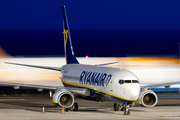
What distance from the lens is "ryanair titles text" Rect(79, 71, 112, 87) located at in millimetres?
34375

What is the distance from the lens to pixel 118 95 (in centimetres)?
3291

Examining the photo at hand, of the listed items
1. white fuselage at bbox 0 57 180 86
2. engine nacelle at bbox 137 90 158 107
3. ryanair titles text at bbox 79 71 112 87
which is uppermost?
white fuselage at bbox 0 57 180 86

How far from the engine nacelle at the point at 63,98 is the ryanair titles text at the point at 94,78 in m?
2.33

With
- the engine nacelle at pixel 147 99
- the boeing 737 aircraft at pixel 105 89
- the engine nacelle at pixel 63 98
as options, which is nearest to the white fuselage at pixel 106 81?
the boeing 737 aircraft at pixel 105 89

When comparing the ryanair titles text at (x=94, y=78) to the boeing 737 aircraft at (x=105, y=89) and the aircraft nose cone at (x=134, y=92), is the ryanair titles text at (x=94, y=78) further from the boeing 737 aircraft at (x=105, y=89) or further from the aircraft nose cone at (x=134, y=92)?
the aircraft nose cone at (x=134, y=92)

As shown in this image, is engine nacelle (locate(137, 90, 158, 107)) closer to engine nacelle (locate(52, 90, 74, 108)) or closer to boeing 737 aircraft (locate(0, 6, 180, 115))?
boeing 737 aircraft (locate(0, 6, 180, 115))

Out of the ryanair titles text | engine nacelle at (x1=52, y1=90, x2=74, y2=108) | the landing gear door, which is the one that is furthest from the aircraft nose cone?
engine nacelle at (x1=52, y1=90, x2=74, y2=108)

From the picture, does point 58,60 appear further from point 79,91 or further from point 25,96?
point 79,91

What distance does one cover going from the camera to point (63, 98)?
3569 centimetres

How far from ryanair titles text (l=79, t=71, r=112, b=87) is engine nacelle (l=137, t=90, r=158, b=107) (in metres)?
3.28

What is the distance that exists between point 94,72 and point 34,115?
275 inches

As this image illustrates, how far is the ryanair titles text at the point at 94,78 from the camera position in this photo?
113 ft

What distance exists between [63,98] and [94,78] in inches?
125

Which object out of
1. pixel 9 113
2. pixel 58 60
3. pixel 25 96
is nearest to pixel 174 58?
pixel 58 60
